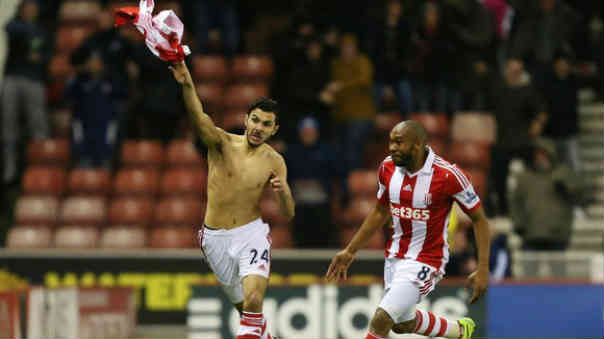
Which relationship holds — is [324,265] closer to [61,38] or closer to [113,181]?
[113,181]

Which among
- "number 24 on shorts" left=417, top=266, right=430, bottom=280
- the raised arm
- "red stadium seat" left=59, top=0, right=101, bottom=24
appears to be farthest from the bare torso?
"red stadium seat" left=59, top=0, right=101, bottom=24

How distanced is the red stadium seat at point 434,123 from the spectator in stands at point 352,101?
0.69 m

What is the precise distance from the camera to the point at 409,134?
28.1 feet

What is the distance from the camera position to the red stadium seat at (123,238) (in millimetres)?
14875

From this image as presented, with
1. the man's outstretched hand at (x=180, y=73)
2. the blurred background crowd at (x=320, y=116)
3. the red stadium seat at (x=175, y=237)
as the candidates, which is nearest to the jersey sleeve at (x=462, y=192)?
the man's outstretched hand at (x=180, y=73)

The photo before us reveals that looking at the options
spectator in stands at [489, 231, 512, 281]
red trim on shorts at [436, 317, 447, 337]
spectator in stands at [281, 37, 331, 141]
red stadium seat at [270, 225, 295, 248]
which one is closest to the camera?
red trim on shorts at [436, 317, 447, 337]

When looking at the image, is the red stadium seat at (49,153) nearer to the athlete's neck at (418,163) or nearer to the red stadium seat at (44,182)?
the red stadium seat at (44,182)

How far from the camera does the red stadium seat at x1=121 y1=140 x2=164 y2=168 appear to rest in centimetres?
1595

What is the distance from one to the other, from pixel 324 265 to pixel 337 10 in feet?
12.8

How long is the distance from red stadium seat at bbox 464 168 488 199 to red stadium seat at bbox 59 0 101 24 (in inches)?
257

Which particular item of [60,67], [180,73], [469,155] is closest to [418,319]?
[180,73]

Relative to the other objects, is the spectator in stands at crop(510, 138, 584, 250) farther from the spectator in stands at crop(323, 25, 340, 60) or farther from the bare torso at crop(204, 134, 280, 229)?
the bare torso at crop(204, 134, 280, 229)

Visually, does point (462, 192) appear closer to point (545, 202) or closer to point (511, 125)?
point (545, 202)

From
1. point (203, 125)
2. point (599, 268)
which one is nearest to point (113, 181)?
point (599, 268)
